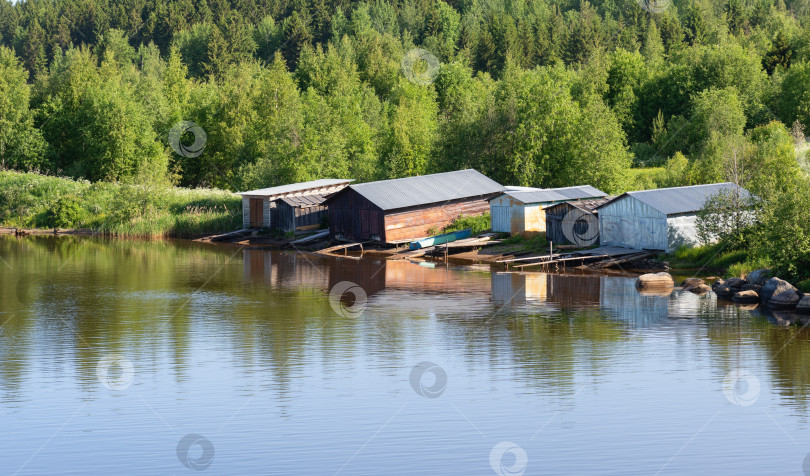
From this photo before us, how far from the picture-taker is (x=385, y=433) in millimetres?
23547

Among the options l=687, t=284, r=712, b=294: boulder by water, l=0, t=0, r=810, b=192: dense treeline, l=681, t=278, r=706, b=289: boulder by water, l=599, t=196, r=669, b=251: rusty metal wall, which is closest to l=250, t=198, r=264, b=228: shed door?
l=0, t=0, r=810, b=192: dense treeline

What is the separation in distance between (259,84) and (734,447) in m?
85.0

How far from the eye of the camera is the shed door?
242 ft

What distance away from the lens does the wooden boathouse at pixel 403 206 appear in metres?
63.8

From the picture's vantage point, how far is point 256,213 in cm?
7431

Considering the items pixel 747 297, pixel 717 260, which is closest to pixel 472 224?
pixel 717 260

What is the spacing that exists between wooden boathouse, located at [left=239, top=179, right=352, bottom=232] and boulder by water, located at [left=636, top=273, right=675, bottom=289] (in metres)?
29.9

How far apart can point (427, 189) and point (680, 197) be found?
19.0 m

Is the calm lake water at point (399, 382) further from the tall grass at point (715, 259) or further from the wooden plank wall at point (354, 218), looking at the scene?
the wooden plank wall at point (354, 218)

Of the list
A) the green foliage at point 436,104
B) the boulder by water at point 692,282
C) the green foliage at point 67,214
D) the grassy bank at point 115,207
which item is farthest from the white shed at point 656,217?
the green foliage at point 67,214

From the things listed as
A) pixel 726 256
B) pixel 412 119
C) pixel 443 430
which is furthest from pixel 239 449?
pixel 412 119

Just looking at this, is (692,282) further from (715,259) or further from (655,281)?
(715,259)

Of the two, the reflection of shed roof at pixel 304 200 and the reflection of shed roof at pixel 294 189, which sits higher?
the reflection of shed roof at pixel 294 189

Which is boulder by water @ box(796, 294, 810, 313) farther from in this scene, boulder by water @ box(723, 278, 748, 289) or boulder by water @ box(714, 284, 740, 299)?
boulder by water @ box(723, 278, 748, 289)
